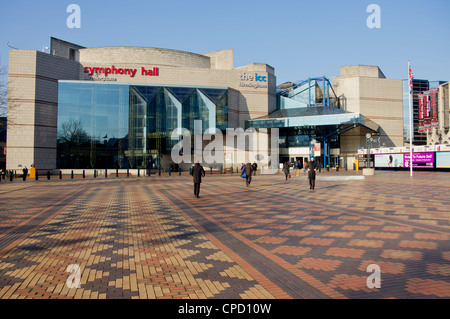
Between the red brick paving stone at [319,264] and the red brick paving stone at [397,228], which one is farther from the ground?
the red brick paving stone at [397,228]

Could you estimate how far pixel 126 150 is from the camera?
146 ft

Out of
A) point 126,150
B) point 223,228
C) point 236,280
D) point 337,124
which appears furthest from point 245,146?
point 236,280

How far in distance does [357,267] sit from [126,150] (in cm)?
4244

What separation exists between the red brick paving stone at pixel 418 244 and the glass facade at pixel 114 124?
40.3m

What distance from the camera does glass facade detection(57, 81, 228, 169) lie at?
43.3 meters

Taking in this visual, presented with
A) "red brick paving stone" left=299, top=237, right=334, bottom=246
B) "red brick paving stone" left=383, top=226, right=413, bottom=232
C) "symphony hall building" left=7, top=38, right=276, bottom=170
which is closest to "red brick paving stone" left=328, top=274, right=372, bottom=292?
"red brick paving stone" left=299, top=237, right=334, bottom=246

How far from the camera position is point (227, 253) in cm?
585

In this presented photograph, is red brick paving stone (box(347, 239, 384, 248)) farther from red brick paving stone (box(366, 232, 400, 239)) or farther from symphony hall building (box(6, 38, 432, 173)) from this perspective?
symphony hall building (box(6, 38, 432, 173))

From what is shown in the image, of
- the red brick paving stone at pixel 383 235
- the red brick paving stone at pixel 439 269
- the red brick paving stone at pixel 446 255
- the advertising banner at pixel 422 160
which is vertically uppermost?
the advertising banner at pixel 422 160

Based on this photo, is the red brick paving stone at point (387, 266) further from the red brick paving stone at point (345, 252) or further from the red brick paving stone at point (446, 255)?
the red brick paving stone at point (446, 255)

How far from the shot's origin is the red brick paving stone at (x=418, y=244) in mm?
6098

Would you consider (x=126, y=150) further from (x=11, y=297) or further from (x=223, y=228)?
(x=11, y=297)

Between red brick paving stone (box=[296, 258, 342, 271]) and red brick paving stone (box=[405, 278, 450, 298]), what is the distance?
1.05m

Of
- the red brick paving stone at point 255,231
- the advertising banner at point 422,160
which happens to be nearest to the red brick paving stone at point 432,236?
the red brick paving stone at point 255,231
